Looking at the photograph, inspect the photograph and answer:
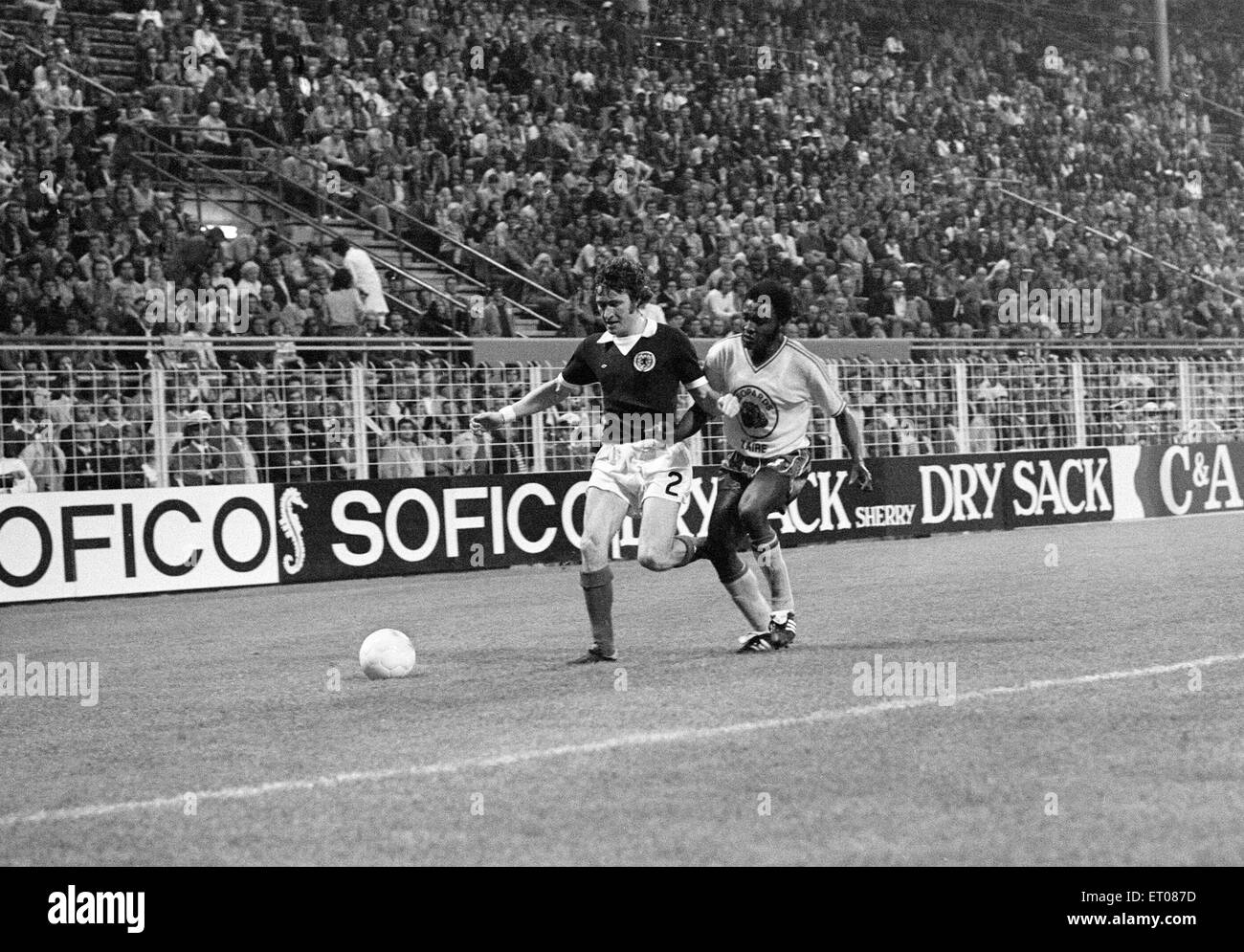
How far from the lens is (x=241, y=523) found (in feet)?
58.4

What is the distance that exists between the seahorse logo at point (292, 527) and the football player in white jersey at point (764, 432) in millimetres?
8567

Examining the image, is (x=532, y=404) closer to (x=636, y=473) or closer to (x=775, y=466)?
(x=636, y=473)

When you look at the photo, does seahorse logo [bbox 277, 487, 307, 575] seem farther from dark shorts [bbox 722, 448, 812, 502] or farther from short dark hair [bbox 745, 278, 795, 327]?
short dark hair [bbox 745, 278, 795, 327]

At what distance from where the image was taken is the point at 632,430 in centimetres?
1009

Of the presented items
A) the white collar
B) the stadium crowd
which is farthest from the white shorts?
the stadium crowd

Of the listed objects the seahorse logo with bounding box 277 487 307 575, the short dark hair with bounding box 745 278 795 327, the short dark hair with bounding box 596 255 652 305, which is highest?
the short dark hair with bounding box 596 255 652 305

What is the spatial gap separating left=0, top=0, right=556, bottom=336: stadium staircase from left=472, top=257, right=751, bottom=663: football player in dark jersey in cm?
1188

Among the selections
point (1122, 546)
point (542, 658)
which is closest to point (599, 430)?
point (1122, 546)

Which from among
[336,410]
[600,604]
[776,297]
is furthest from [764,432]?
[336,410]

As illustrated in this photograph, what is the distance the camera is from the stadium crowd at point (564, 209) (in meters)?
17.9

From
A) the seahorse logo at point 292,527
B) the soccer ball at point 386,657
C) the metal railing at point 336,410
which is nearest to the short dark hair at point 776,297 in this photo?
the soccer ball at point 386,657

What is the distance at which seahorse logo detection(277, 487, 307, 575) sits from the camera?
1808 centimetres

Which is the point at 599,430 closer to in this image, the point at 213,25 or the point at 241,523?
the point at 241,523

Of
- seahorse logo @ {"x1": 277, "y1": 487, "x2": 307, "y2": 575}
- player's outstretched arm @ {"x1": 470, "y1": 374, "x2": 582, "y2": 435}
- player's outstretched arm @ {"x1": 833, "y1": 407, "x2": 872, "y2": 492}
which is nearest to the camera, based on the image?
player's outstretched arm @ {"x1": 470, "y1": 374, "x2": 582, "y2": 435}
